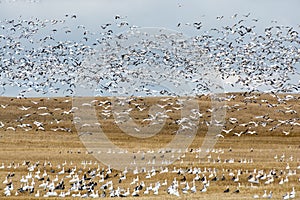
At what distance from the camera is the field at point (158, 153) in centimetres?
3788

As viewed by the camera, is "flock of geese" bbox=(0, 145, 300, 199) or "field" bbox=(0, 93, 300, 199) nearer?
"flock of geese" bbox=(0, 145, 300, 199)

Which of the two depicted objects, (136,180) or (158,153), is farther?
(158,153)

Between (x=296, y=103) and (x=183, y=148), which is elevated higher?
(x=296, y=103)

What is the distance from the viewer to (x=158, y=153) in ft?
187

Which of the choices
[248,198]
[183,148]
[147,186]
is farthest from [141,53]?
[248,198]

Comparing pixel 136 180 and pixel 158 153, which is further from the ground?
pixel 158 153

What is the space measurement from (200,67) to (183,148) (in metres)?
13.0

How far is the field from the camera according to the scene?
37875mm

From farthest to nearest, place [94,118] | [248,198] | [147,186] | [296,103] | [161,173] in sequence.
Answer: [296,103] < [94,118] < [161,173] < [147,186] < [248,198]

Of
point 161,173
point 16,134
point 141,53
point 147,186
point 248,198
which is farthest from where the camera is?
point 16,134

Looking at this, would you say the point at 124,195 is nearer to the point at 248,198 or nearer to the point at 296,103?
the point at 248,198

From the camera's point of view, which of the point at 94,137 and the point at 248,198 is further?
the point at 94,137

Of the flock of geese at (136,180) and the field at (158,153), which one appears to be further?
the field at (158,153)

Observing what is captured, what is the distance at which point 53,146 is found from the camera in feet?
207
